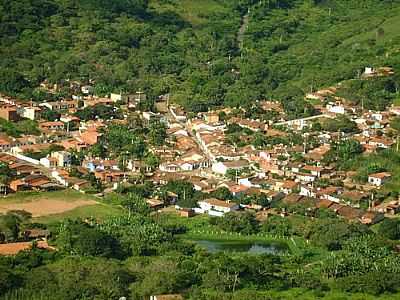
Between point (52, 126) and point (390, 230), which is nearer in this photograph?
point (390, 230)

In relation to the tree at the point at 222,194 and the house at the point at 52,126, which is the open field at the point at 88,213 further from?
the house at the point at 52,126

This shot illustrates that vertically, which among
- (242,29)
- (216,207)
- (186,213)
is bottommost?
(186,213)

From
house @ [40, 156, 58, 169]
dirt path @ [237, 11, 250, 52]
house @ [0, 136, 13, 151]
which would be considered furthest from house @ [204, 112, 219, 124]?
dirt path @ [237, 11, 250, 52]

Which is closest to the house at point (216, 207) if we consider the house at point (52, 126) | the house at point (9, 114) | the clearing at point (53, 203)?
the clearing at point (53, 203)

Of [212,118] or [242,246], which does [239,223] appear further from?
[212,118]

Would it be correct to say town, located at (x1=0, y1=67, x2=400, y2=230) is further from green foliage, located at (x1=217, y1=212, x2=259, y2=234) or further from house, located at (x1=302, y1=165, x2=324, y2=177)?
green foliage, located at (x1=217, y1=212, x2=259, y2=234)

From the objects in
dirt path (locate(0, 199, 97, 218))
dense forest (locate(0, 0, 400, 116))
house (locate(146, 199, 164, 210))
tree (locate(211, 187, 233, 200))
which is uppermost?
dense forest (locate(0, 0, 400, 116))

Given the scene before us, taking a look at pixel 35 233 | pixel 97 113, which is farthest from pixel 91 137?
pixel 35 233
